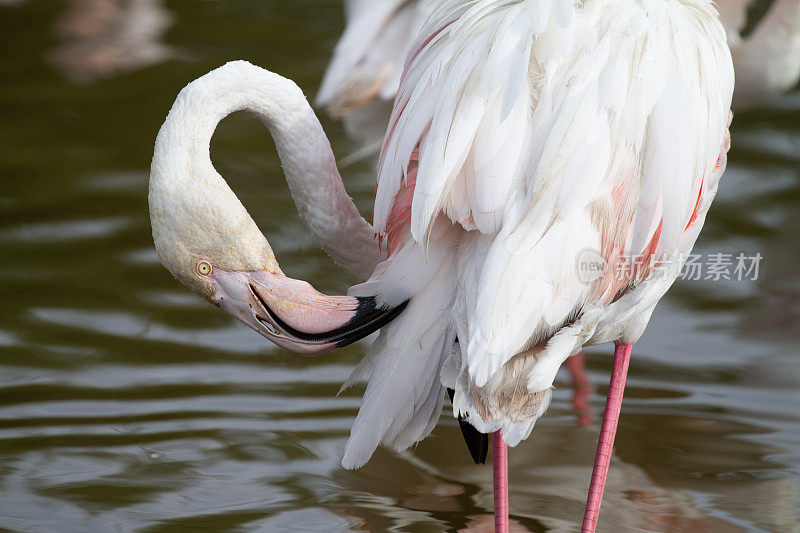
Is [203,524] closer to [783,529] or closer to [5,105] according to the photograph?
[783,529]

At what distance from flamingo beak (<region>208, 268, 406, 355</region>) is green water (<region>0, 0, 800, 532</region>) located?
71 centimetres

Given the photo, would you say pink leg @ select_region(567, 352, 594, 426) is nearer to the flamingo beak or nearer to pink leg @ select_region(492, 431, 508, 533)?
pink leg @ select_region(492, 431, 508, 533)

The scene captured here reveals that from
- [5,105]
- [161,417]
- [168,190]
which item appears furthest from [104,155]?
[168,190]

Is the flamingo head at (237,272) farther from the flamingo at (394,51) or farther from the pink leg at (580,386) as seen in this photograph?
the flamingo at (394,51)

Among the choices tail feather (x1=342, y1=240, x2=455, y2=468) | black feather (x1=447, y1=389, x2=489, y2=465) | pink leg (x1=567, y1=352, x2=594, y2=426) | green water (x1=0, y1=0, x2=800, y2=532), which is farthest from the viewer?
pink leg (x1=567, y1=352, x2=594, y2=426)

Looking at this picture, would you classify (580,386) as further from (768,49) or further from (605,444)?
(768,49)

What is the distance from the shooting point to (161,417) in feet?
12.5

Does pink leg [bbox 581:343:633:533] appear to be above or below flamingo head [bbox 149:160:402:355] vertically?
below

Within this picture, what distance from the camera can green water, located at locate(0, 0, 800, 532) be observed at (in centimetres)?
331

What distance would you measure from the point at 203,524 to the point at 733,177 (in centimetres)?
343

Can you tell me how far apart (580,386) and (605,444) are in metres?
1.09

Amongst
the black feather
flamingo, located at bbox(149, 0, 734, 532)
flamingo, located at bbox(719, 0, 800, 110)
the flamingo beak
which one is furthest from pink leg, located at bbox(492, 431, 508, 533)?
flamingo, located at bbox(719, 0, 800, 110)

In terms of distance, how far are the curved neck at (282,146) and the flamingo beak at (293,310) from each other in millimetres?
192

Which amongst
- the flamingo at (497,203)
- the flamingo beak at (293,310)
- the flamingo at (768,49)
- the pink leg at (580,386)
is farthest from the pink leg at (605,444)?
the flamingo at (768,49)
